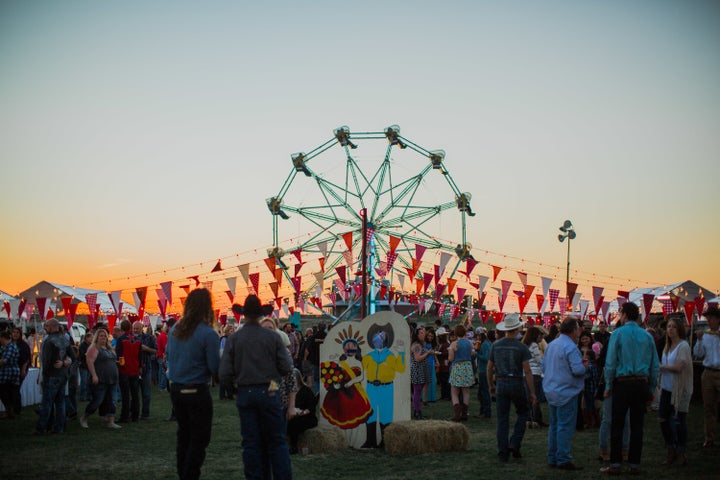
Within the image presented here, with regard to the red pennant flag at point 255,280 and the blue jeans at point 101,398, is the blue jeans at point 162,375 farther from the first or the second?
the blue jeans at point 101,398

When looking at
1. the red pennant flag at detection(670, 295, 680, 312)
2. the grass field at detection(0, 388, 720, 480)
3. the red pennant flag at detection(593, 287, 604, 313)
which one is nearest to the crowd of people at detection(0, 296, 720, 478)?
the grass field at detection(0, 388, 720, 480)

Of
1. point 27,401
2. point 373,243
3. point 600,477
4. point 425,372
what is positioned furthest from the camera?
point 373,243

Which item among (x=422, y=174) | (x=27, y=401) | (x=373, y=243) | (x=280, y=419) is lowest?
(x=27, y=401)

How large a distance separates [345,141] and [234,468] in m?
24.7

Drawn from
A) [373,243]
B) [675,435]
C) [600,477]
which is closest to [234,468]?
[600,477]

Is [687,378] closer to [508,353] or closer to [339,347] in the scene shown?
[508,353]

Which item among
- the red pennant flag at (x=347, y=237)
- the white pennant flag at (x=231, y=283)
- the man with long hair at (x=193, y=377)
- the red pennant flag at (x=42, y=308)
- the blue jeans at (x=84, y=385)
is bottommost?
Answer: the blue jeans at (x=84, y=385)

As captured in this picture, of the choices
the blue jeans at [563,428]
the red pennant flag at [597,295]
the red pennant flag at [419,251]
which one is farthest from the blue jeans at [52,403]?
the red pennant flag at [597,295]

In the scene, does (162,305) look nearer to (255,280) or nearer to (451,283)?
(255,280)

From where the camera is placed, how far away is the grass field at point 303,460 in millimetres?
8297

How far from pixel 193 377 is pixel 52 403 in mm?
7140

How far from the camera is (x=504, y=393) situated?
898 centimetres

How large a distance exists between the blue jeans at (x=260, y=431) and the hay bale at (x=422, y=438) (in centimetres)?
361

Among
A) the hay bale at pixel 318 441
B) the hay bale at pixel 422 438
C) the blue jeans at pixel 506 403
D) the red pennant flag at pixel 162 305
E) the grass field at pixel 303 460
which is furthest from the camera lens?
the red pennant flag at pixel 162 305
